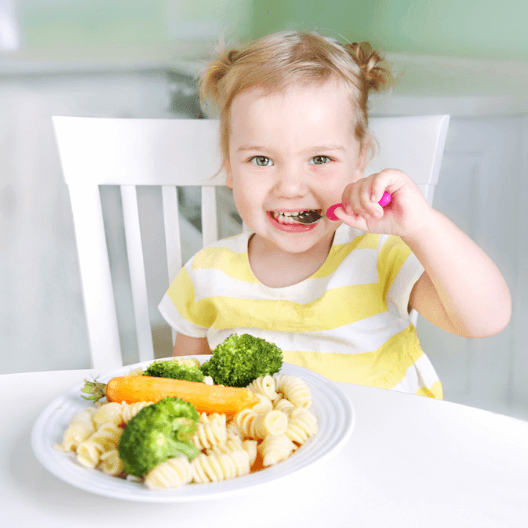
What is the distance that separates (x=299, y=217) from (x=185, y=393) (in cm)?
52

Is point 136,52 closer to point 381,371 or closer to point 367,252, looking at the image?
point 367,252

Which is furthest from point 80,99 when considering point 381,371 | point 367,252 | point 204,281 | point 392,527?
point 392,527

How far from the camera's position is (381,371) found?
100 centimetres

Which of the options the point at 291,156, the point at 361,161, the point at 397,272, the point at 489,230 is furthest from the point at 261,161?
the point at 489,230

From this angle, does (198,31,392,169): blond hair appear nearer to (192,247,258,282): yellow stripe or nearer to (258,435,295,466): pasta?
(192,247,258,282): yellow stripe

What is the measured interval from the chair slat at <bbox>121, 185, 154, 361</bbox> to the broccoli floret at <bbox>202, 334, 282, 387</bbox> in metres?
0.56

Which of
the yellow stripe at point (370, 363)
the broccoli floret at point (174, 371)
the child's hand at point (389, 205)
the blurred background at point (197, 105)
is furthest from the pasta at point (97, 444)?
the blurred background at point (197, 105)

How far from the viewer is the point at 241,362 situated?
25.1 inches

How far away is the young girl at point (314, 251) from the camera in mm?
924

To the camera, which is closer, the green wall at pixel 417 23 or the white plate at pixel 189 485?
the white plate at pixel 189 485

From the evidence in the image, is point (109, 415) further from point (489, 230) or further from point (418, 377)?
point (489, 230)

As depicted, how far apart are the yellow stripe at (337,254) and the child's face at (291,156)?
50 millimetres

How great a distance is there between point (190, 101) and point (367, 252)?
2.01ft

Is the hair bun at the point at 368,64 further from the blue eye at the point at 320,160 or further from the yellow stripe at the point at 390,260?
the yellow stripe at the point at 390,260
